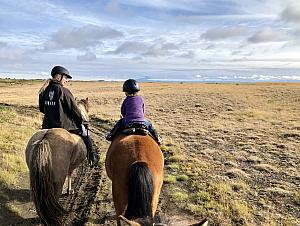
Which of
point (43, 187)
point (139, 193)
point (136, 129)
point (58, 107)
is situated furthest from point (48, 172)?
point (139, 193)

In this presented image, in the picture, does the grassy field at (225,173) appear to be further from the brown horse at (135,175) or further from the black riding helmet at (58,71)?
the black riding helmet at (58,71)

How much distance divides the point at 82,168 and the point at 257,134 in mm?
12186

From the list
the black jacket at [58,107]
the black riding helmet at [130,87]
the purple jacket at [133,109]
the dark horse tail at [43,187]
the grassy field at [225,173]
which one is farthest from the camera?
the grassy field at [225,173]

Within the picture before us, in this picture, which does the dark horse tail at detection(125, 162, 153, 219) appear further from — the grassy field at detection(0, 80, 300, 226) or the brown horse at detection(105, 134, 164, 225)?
the grassy field at detection(0, 80, 300, 226)

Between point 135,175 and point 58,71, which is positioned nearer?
point 135,175

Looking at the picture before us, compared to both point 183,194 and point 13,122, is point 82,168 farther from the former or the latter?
point 13,122

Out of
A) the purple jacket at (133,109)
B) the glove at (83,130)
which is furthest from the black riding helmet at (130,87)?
the glove at (83,130)

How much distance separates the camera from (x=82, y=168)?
398 inches

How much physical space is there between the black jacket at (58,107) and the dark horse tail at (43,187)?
155 cm

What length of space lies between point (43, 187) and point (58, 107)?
2.16m

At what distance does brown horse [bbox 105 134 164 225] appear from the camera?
435 cm

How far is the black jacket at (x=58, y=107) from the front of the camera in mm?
7273

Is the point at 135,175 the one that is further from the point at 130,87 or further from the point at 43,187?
the point at 130,87

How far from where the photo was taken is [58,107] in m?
7.32
